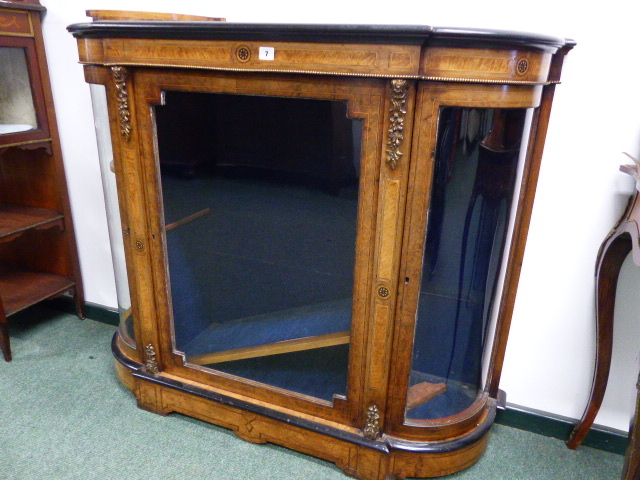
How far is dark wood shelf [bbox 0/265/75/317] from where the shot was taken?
6.99 feet

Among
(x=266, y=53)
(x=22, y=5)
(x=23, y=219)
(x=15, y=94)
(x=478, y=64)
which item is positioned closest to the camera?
(x=478, y=64)

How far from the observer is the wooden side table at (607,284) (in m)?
1.32

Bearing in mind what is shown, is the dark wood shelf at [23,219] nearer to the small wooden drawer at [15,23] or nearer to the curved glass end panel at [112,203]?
the curved glass end panel at [112,203]

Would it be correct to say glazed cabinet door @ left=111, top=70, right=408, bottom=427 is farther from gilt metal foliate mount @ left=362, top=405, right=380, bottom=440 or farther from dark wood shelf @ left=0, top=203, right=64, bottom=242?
dark wood shelf @ left=0, top=203, right=64, bottom=242

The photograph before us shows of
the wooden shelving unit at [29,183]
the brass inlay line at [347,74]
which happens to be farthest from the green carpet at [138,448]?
the brass inlay line at [347,74]

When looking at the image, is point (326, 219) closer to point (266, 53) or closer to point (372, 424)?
point (266, 53)

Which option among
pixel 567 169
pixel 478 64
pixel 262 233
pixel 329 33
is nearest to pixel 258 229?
pixel 262 233

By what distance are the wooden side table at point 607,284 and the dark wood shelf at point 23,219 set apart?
6.99ft

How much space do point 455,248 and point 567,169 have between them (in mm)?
465

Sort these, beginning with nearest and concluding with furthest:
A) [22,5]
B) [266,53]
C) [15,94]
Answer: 1. [266,53]
2. [22,5]
3. [15,94]

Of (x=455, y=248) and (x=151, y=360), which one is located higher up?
(x=455, y=248)

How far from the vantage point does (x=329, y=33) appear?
113 cm

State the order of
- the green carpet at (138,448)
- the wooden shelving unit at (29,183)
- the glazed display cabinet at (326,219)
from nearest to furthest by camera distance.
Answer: the glazed display cabinet at (326,219), the green carpet at (138,448), the wooden shelving unit at (29,183)

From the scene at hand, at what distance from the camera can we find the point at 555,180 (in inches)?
59.6
